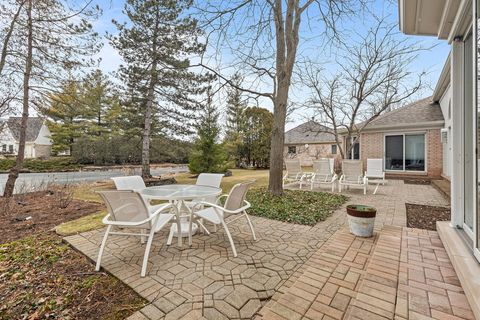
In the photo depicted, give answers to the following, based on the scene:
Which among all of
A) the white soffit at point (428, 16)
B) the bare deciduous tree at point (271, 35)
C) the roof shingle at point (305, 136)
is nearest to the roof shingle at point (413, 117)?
the bare deciduous tree at point (271, 35)

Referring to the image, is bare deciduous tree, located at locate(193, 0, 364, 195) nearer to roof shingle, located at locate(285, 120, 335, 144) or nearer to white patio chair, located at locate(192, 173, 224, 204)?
white patio chair, located at locate(192, 173, 224, 204)

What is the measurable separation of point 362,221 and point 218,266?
7.83ft

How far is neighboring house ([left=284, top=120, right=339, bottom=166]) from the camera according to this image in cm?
2316

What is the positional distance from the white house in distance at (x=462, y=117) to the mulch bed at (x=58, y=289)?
10.5 ft

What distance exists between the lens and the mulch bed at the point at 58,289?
2.03 metres

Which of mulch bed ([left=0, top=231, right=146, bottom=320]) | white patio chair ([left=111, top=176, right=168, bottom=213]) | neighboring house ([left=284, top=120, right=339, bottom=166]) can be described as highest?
neighboring house ([left=284, top=120, right=339, bottom=166])

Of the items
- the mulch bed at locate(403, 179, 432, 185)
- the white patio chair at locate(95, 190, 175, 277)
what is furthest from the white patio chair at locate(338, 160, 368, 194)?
the white patio chair at locate(95, 190, 175, 277)

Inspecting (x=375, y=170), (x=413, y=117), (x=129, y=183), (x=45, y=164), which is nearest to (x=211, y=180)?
(x=129, y=183)

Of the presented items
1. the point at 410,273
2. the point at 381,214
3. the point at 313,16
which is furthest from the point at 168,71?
the point at 410,273

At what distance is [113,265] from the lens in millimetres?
2785

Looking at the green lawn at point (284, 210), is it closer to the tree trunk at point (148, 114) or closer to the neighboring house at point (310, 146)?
the tree trunk at point (148, 114)

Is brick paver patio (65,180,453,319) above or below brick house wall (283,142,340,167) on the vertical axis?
below

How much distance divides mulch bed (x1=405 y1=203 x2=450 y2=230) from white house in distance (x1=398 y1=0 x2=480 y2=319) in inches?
48.8

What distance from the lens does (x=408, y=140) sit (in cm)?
1116
